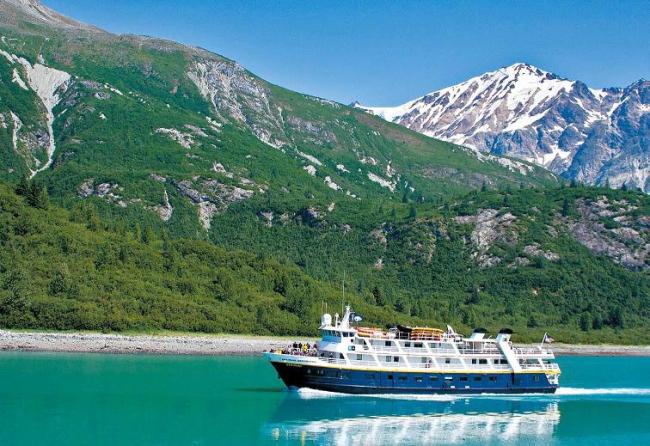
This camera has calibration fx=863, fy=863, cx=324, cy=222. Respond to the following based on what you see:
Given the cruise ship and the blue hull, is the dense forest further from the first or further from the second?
the blue hull

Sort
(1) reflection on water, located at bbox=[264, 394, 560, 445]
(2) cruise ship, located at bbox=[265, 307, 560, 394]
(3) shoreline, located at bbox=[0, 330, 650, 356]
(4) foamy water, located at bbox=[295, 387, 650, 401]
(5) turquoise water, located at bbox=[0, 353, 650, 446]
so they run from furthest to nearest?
(3) shoreline, located at bbox=[0, 330, 650, 356], (2) cruise ship, located at bbox=[265, 307, 560, 394], (4) foamy water, located at bbox=[295, 387, 650, 401], (1) reflection on water, located at bbox=[264, 394, 560, 445], (5) turquoise water, located at bbox=[0, 353, 650, 446]

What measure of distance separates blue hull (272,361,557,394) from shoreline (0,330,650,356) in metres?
51.9

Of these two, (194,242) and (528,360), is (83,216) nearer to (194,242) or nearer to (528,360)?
(194,242)

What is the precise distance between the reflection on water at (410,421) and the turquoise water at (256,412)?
0.10 m

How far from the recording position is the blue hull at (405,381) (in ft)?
299

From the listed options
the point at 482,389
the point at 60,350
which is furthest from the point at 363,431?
the point at 60,350

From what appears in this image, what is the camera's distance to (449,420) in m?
83.0

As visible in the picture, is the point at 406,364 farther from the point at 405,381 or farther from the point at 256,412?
the point at 256,412

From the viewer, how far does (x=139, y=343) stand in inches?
5541

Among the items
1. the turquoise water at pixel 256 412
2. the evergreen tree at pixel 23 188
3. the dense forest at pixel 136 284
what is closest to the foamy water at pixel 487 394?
the turquoise water at pixel 256 412

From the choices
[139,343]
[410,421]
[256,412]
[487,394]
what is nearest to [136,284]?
[139,343]

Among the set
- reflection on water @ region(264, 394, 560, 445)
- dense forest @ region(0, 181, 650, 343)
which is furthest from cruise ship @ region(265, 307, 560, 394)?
dense forest @ region(0, 181, 650, 343)

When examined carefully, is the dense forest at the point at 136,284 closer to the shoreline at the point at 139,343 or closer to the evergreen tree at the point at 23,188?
the evergreen tree at the point at 23,188

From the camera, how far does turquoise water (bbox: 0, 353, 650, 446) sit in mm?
70438
